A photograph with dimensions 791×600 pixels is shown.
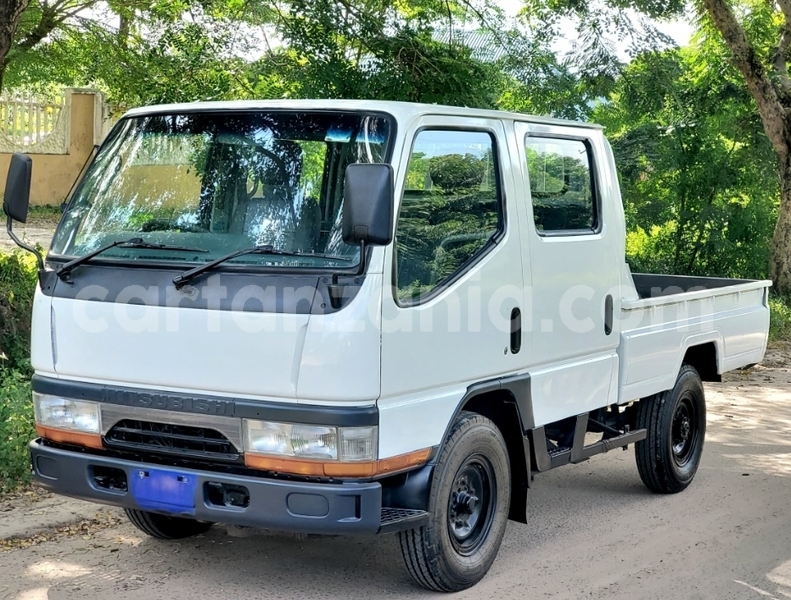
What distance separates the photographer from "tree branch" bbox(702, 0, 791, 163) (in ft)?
48.6

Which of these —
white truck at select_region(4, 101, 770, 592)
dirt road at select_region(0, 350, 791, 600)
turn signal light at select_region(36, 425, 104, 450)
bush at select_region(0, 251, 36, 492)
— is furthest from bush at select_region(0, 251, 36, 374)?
white truck at select_region(4, 101, 770, 592)

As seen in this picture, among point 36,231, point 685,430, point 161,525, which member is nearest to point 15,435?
point 161,525

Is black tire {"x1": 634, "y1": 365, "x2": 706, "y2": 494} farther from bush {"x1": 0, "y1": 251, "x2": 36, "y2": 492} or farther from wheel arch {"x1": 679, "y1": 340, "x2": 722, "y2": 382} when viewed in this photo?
bush {"x1": 0, "y1": 251, "x2": 36, "y2": 492}

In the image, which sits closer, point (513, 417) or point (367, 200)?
point (367, 200)

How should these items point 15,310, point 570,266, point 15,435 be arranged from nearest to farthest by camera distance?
point 570,266, point 15,435, point 15,310

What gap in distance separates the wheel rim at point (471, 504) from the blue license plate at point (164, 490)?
1.15 m

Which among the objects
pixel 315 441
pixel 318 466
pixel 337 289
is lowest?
pixel 318 466

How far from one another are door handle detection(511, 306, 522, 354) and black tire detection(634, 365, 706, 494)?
6.04 ft

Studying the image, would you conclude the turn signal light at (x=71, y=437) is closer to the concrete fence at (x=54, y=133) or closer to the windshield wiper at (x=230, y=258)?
the windshield wiper at (x=230, y=258)

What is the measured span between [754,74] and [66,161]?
1261cm

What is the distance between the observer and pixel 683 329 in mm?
6785

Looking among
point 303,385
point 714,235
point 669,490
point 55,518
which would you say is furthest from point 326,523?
point 714,235

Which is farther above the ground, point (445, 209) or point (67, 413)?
point (445, 209)

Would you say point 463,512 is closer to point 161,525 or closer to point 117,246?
point 161,525
